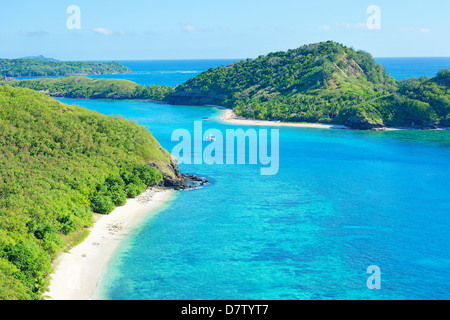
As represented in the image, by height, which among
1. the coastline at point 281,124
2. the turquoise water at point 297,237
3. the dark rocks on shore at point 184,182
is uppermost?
the coastline at point 281,124

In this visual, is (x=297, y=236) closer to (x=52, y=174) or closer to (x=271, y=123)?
(x=52, y=174)

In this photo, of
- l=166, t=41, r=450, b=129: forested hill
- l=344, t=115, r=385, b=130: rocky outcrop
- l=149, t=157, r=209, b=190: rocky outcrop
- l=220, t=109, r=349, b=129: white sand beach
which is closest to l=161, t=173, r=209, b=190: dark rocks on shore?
l=149, t=157, r=209, b=190: rocky outcrop

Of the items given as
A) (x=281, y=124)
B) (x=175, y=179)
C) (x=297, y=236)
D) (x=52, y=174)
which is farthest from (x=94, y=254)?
(x=281, y=124)

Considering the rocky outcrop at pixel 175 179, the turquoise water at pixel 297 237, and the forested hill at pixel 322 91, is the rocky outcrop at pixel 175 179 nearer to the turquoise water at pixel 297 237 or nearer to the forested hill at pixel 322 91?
the turquoise water at pixel 297 237

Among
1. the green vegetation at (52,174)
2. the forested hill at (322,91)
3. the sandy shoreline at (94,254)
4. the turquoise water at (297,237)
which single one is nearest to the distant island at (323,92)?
the forested hill at (322,91)

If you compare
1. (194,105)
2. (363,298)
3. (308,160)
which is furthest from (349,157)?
(194,105)
